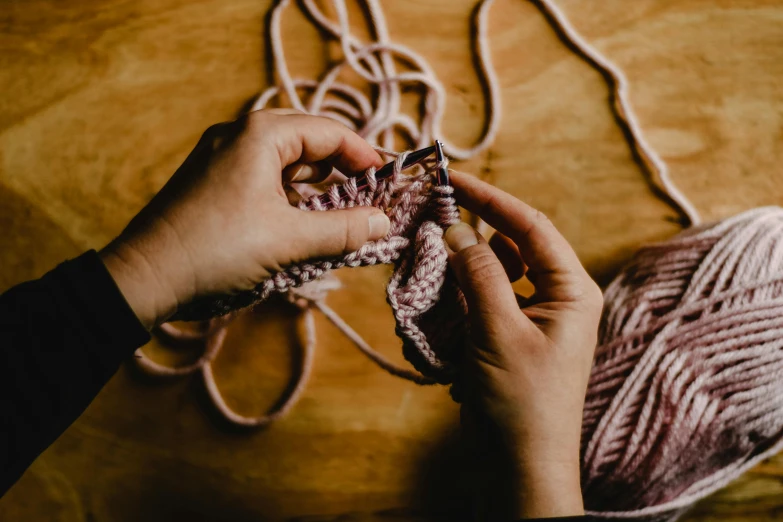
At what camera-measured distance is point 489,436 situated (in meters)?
0.55

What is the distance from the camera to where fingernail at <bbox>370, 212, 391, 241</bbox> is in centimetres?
55

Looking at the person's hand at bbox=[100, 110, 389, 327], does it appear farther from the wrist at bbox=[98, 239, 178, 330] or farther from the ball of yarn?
the ball of yarn

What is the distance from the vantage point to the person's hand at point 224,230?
A: 502mm

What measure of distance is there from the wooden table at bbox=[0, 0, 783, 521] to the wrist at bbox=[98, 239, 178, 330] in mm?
278

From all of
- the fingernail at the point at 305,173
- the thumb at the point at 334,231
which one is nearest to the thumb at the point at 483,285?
the thumb at the point at 334,231

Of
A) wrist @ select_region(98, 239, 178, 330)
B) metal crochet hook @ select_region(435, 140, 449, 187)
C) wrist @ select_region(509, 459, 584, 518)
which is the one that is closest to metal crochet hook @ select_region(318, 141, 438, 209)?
metal crochet hook @ select_region(435, 140, 449, 187)

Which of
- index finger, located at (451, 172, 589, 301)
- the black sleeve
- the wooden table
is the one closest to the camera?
the black sleeve

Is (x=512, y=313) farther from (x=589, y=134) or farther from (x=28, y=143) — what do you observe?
(x=28, y=143)

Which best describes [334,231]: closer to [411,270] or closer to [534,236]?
[411,270]

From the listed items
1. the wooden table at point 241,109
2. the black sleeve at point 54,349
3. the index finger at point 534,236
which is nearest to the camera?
the black sleeve at point 54,349

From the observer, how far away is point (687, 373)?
2.04 ft

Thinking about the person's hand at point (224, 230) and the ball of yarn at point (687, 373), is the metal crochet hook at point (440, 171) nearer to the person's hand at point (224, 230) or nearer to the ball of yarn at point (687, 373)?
the person's hand at point (224, 230)

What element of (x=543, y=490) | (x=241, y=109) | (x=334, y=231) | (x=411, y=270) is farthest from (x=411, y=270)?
(x=241, y=109)

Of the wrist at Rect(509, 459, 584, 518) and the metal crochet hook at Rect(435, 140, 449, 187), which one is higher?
the metal crochet hook at Rect(435, 140, 449, 187)
